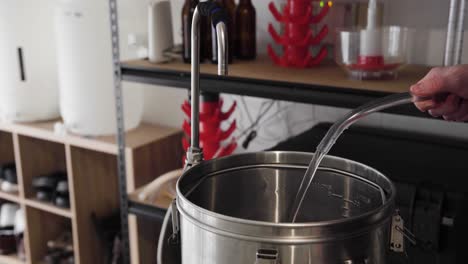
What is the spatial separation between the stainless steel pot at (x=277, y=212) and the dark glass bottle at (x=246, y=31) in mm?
616

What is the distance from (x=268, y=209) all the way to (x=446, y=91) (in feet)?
1.15

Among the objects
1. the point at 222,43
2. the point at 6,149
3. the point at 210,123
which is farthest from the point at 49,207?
the point at 222,43

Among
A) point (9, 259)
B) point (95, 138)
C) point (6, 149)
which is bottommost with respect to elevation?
point (9, 259)

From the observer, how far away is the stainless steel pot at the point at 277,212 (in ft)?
1.75

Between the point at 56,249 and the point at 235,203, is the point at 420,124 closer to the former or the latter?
the point at 235,203

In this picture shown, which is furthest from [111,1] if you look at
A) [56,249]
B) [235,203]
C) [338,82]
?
[56,249]

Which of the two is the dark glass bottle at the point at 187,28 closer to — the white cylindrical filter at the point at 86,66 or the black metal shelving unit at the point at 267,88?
the black metal shelving unit at the point at 267,88

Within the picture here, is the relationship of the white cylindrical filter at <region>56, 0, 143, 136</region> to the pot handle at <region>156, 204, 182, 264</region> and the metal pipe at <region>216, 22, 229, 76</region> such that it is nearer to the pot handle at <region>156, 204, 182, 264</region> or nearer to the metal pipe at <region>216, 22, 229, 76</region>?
the pot handle at <region>156, 204, 182, 264</region>

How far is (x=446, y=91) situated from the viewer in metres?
0.56

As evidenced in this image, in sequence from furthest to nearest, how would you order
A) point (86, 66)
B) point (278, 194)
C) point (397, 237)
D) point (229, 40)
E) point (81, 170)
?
point (81, 170)
point (86, 66)
point (229, 40)
point (278, 194)
point (397, 237)

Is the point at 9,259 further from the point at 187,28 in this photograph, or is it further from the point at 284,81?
the point at 284,81

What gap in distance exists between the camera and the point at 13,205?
6.87ft

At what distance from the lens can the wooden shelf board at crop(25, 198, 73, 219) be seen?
1.81 metres

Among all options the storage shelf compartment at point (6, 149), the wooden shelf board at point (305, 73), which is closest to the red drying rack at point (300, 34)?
the wooden shelf board at point (305, 73)
